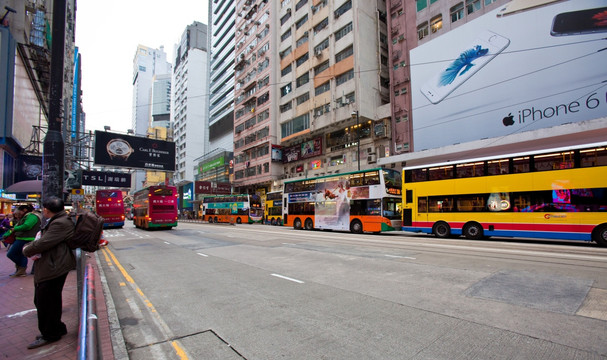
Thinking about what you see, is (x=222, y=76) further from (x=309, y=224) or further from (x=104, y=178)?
(x=309, y=224)

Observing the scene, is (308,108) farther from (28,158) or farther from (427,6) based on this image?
(28,158)

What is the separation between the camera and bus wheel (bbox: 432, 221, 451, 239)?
53.1ft

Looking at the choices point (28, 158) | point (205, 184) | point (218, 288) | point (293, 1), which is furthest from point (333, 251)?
point (205, 184)

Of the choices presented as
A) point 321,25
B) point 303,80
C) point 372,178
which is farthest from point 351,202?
point 321,25

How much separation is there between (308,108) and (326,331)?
38.3 meters

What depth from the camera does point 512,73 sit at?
22.0 m

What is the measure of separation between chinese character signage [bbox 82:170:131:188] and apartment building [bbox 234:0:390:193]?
20.2 metres

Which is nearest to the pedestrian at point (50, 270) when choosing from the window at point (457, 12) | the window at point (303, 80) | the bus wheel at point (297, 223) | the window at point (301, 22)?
the bus wheel at point (297, 223)

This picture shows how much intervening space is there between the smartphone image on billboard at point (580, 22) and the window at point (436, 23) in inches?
372

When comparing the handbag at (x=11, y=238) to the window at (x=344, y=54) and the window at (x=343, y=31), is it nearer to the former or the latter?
the window at (x=344, y=54)

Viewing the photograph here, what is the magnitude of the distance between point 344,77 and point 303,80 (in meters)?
9.47

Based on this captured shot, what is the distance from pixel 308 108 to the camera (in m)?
40.3

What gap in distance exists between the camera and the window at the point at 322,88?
38.1 m

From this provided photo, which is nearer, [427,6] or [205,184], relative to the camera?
[427,6]
